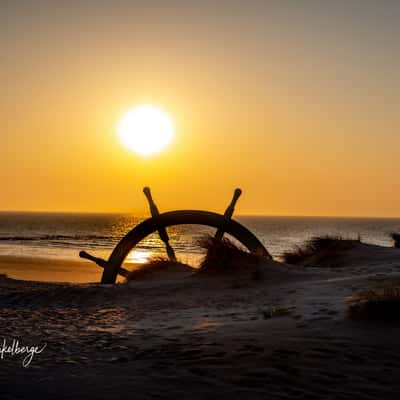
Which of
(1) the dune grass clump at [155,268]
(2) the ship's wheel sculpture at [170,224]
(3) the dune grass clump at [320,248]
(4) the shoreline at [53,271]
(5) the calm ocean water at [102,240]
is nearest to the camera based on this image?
(1) the dune grass clump at [155,268]

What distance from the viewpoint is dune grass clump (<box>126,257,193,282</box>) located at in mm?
11531

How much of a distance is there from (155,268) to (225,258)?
2487 millimetres

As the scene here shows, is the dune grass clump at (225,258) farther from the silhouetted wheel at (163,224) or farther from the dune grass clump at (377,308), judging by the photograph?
the dune grass clump at (377,308)

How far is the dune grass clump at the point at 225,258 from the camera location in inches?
379

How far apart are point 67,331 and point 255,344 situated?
2.37 m

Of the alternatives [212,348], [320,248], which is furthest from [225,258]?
[212,348]

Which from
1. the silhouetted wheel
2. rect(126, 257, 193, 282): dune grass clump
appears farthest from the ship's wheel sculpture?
rect(126, 257, 193, 282): dune grass clump

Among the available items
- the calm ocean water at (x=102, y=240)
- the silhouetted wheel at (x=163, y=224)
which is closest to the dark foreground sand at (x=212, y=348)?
the silhouetted wheel at (x=163, y=224)

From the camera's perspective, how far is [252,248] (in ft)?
38.8

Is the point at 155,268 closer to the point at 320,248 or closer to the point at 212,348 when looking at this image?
the point at 320,248

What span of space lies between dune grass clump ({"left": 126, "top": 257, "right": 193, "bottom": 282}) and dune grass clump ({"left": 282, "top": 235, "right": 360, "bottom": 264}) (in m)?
3.49

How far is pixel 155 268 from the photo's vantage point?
1177cm

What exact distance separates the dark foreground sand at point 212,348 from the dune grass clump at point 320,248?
5059mm

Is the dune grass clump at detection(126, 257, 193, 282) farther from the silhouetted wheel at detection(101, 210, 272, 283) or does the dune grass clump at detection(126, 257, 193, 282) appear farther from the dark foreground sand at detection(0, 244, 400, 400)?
the dark foreground sand at detection(0, 244, 400, 400)
